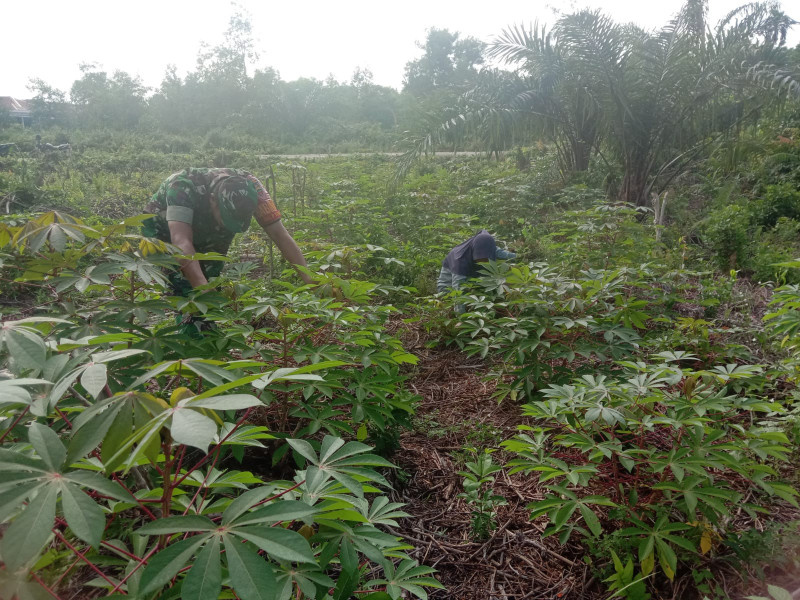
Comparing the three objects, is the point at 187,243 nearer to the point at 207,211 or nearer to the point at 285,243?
the point at 207,211

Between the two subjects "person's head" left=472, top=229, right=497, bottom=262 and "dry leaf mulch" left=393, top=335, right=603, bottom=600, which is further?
"person's head" left=472, top=229, right=497, bottom=262

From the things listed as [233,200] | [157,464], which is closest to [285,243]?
[233,200]

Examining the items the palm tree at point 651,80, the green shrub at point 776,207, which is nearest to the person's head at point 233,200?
the palm tree at point 651,80

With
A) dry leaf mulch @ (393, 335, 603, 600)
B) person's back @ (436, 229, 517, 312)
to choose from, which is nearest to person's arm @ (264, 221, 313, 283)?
dry leaf mulch @ (393, 335, 603, 600)

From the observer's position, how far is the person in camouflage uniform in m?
2.35

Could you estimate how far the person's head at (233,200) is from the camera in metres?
2.42

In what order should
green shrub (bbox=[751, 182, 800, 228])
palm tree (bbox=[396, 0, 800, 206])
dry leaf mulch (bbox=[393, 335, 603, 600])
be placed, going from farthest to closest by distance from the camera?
palm tree (bbox=[396, 0, 800, 206]) → green shrub (bbox=[751, 182, 800, 228]) → dry leaf mulch (bbox=[393, 335, 603, 600])

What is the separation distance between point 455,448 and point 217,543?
5.78 ft

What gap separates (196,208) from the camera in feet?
8.11

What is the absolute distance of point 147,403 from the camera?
634 millimetres

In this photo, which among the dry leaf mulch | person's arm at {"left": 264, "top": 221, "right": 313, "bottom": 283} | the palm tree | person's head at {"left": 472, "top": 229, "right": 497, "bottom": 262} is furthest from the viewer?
the palm tree

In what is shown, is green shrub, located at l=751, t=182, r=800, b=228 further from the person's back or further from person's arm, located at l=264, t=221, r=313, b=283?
person's arm, located at l=264, t=221, r=313, b=283

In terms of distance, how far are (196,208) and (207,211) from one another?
0.06m

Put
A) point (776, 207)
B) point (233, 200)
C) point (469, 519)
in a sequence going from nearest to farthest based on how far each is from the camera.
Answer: point (469, 519) → point (233, 200) → point (776, 207)
